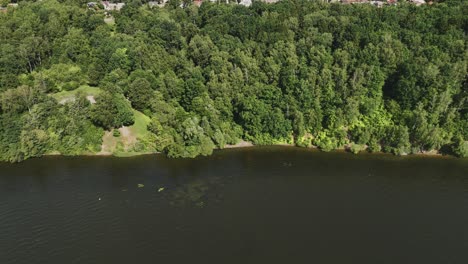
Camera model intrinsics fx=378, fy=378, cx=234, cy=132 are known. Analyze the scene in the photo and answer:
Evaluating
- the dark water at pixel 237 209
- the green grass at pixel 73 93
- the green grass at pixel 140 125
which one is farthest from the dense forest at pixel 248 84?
the dark water at pixel 237 209

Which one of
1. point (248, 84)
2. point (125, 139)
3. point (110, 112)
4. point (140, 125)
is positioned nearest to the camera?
point (110, 112)

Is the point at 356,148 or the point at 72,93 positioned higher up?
the point at 72,93

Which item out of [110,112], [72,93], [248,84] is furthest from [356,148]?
[72,93]

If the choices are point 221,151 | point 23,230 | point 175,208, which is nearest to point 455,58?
point 221,151

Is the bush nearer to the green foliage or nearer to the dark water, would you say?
the dark water

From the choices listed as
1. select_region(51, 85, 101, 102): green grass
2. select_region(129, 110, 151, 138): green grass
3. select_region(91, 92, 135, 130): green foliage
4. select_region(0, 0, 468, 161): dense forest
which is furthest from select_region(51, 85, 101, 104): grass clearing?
select_region(129, 110, 151, 138): green grass

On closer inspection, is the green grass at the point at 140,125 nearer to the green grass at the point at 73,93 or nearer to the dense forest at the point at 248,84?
the dense forest at the point at 248,84

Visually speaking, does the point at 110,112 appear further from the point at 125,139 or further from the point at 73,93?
the point at 73,93
